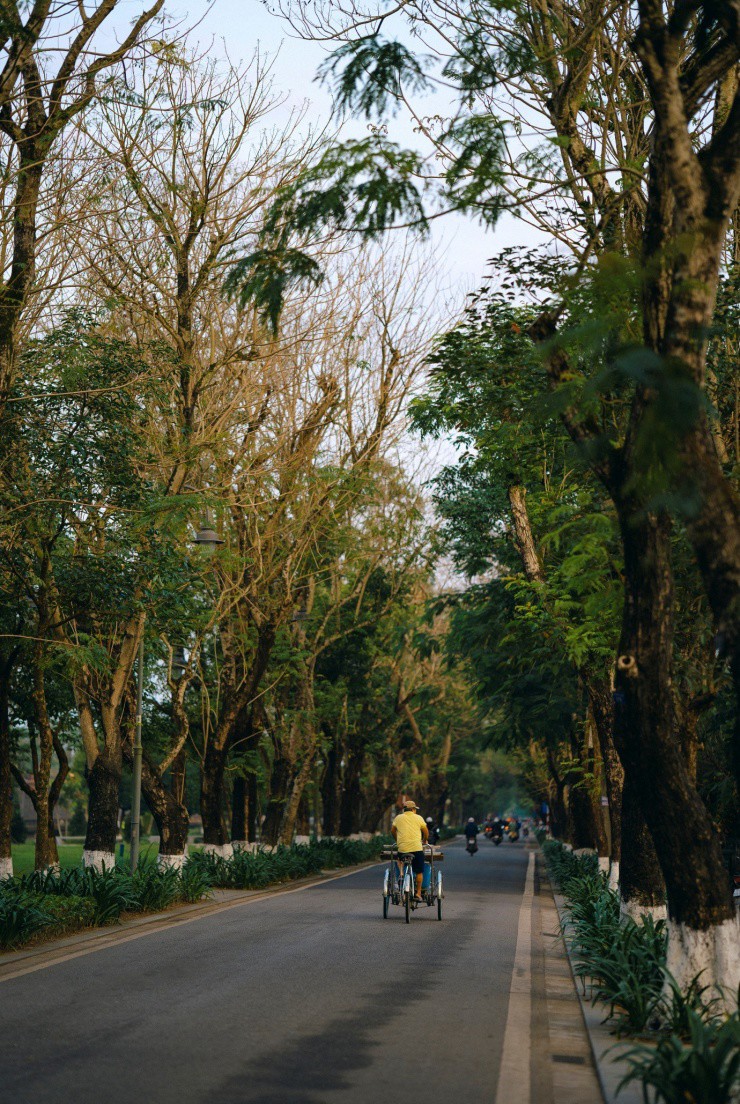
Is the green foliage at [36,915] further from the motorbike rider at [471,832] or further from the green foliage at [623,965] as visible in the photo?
the motorbike rider at [471,832]

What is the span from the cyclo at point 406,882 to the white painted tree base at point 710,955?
10.8 meters

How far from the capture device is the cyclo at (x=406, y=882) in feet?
64.5

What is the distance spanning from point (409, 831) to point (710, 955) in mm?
11040

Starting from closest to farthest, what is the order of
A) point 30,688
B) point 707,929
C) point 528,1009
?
point 707,929, point 528,1009, point 30,688

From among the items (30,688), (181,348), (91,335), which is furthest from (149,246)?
(30,688)

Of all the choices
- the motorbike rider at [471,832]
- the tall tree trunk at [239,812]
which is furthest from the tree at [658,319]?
the motorbike rider at [471,832]

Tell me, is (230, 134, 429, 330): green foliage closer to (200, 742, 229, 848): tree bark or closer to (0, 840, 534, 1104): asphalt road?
(0, 840, 534, 1104): asphalt road

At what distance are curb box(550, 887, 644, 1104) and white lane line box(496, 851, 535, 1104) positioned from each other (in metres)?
0.45

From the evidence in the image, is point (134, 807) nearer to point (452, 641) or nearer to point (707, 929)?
point (452, 641)

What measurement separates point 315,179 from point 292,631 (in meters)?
25.2

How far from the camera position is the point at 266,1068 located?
7.95 m

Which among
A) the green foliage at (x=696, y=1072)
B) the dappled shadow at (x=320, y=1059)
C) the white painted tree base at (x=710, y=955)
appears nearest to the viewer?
the green foliage at (x=696, y=1072)

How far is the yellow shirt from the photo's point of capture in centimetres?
1952

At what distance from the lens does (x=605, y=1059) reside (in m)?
8.47
